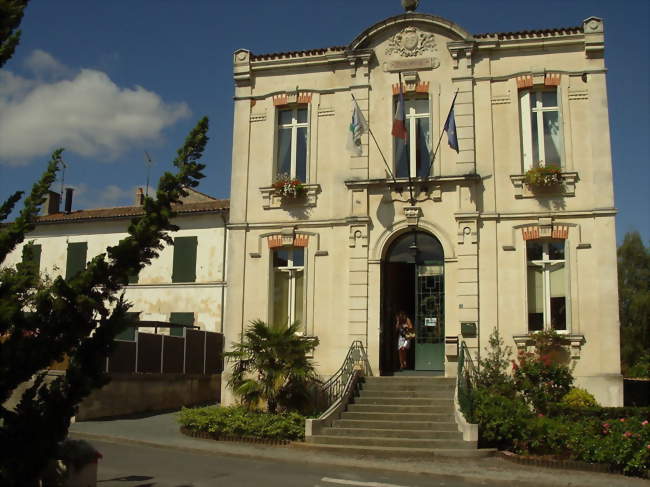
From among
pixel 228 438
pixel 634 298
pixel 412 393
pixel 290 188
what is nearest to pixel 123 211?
pixel 290 188

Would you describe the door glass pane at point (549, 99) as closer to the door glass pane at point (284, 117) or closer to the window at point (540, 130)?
the window at point (540, 130)

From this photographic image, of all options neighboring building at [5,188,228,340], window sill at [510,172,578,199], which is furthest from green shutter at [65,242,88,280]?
window sill at [510,172,578,199]

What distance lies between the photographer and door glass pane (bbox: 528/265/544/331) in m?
16.0

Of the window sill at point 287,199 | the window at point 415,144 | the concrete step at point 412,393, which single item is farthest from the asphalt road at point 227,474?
the window at point 415,144

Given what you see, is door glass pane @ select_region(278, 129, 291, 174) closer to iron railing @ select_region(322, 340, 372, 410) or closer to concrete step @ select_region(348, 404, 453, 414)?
iron railing @ select_region(322, 340, 372, 410)

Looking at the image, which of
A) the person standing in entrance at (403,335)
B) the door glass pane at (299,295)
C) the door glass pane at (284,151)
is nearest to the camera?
the person standing in entrance at (403,335)

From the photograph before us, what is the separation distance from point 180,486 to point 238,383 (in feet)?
18.9

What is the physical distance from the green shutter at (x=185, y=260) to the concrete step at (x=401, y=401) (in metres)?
11.1

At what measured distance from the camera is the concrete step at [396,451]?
12602mm

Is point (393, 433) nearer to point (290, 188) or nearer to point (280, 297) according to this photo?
point (280, 297)

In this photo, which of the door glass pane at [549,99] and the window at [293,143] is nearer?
the door glass pane at [549,99]

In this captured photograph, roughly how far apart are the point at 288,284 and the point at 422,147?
4.77m

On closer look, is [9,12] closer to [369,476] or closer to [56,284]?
[56,284]

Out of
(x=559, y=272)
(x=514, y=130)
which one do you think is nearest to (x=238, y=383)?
(x=559, y=272)
